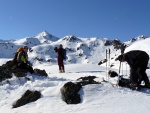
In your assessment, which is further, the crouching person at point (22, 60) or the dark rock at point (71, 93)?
the crouching person at point (22, 60)

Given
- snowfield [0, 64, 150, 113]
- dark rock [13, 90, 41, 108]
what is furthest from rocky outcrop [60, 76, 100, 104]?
dark rock [13, 90, 41, 108]

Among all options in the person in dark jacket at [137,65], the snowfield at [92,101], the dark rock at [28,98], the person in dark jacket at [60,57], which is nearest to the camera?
the snowfield at [92,101]


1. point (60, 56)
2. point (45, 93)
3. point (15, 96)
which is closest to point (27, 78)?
point (15, 96)

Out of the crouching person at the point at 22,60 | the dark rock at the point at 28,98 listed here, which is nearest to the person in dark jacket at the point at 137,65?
the dark rock at the point at 28,98

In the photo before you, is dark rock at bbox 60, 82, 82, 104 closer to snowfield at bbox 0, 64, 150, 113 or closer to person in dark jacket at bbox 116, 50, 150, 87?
snowfield at bbox 0, 64, 150, 113

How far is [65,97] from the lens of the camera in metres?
11.0

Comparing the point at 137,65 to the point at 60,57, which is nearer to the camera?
the point at 137,65

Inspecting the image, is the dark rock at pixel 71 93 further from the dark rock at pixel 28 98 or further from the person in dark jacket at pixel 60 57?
the person in dark jacket at pixel 60 57

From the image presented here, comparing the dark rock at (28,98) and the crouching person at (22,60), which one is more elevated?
the crouching person at (22,60)

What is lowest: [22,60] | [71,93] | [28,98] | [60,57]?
[28,98]

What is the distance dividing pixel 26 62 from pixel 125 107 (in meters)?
9.08

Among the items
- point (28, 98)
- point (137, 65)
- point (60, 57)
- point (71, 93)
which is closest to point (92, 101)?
point (71, 93)

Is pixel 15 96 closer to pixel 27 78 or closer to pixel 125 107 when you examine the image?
pixel 27 78

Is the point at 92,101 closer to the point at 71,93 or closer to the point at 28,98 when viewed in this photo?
the point at 71,93
